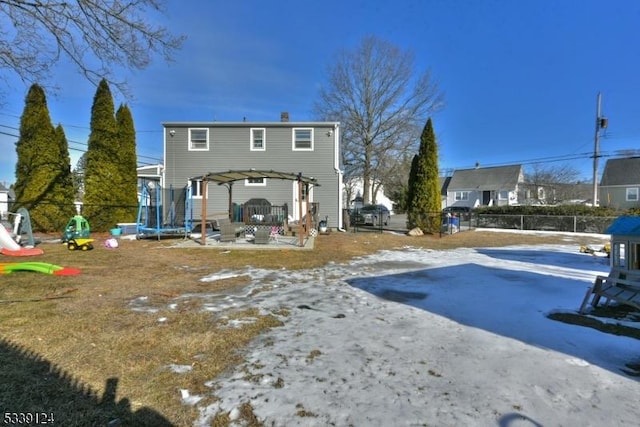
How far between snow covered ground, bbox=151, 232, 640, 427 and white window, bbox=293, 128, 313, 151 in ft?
39.2

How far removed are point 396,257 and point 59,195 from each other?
13783mm

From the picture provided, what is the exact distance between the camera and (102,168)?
1484 cm

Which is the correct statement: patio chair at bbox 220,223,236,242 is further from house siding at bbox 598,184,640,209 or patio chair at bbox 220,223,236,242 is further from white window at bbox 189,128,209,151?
house siding at bbox 598,184,640,209

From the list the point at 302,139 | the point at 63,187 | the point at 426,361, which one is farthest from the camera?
the point at 302,139

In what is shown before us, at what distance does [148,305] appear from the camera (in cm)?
492

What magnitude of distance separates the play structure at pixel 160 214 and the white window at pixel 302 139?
577cm

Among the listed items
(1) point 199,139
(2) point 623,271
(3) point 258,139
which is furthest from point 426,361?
(1) point 199,139

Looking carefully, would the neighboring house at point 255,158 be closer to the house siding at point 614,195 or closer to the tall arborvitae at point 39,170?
the tall arborvitae at point 39,170

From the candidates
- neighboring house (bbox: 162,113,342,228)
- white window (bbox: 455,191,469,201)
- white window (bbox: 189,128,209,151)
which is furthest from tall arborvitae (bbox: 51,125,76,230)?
white window (bbox: 455,191,469,201)

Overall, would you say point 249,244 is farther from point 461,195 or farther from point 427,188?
point 461,195

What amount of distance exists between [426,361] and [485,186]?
143 feet

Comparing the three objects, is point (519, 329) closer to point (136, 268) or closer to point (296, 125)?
point (136, 268)

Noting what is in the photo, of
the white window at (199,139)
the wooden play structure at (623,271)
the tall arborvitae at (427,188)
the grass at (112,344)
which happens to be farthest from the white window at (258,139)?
the wooden play structure at (623,271)

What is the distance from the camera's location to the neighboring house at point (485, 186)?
132ft
